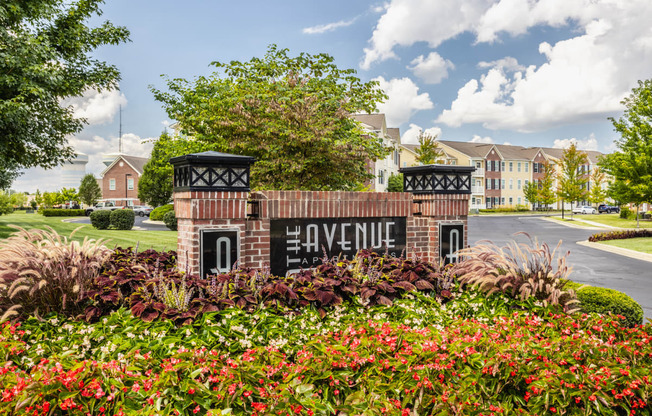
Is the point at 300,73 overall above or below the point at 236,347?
above

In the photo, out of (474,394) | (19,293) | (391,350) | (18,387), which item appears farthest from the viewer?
(19,293)

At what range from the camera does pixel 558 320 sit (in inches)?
182

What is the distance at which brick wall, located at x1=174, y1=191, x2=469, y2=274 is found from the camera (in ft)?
18.3

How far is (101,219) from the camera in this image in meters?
23.7

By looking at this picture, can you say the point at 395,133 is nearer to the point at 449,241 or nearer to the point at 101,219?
the point at 101,219

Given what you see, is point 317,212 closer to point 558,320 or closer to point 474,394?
point 558,320

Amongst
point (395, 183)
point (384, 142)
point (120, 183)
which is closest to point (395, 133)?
point (384, 142)

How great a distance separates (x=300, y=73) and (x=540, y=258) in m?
10.3

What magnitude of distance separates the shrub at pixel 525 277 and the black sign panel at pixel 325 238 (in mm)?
1447

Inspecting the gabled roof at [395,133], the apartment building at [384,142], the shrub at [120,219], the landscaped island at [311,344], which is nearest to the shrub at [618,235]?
the landscaped island at [311,344]

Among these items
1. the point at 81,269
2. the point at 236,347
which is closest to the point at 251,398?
the point at 236,347

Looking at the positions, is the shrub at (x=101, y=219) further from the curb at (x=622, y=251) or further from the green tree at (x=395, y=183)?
the green tree at (x=395, y=183)

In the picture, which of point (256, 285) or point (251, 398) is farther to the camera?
point (256, 285)

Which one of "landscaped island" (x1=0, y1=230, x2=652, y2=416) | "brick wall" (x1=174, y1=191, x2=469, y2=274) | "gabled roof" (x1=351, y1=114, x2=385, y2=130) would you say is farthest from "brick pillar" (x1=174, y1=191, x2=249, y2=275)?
"gabled roof" (x1=351, y1=114, x2=385, y2=130)
